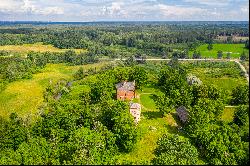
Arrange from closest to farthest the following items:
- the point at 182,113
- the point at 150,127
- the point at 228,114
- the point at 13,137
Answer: the point at 13,137 → the point at 150,127 → the point at 182,113 → the point at 228,114

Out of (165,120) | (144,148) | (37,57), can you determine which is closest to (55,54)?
(37,57)

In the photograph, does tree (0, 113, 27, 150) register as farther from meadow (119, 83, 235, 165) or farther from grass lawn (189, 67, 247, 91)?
grass lawn (189, 67, 247, 91)

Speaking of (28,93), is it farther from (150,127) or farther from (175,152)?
(175,152)

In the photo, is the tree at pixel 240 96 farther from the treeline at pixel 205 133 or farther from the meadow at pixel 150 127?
the meadow at pixel 150 127

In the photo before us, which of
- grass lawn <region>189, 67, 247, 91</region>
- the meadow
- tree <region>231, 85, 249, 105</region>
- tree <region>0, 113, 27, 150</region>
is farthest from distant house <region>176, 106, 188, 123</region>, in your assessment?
grass lawn <region>189, 67, 247, 91</region>

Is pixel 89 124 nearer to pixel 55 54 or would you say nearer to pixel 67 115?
pixel 67 115

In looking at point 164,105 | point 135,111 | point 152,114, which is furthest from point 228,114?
point 135,111
